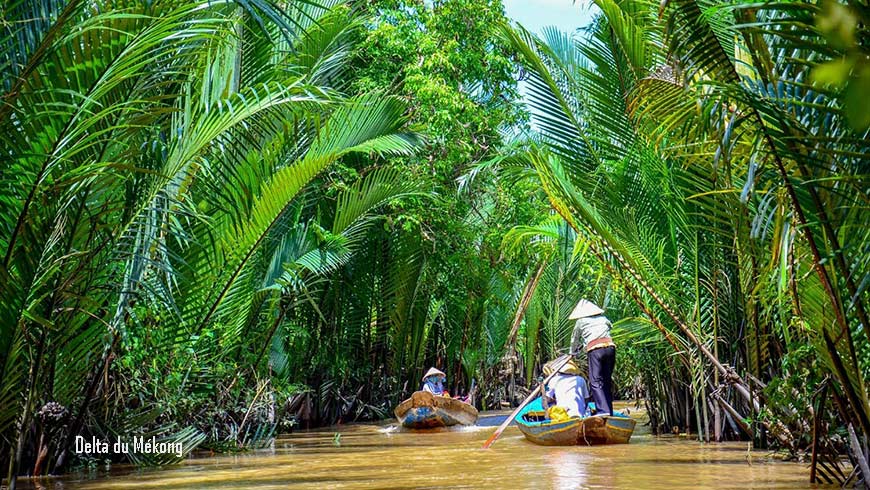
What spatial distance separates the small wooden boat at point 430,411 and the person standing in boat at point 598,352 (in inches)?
155

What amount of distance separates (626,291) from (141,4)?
5920 millimetres

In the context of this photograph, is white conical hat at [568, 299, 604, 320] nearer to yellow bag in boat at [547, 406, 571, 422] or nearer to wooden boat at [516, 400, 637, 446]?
yellow bag in boat at [547, 406, 571, 422]

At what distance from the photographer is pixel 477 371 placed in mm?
22062

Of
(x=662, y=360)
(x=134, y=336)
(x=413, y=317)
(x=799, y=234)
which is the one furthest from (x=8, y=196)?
(x=413, y=317)

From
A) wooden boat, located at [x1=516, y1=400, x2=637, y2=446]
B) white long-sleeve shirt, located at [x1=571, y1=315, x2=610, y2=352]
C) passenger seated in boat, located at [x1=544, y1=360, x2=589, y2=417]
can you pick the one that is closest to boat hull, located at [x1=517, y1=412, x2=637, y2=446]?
wooden boat, located at [x1=516, y1=400, x2=637, y2=446]

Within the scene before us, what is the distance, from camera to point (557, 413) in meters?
11.3

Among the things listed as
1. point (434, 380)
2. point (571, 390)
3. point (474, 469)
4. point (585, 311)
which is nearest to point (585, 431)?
point (571, 390)

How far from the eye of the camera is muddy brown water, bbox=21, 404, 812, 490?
7.11m

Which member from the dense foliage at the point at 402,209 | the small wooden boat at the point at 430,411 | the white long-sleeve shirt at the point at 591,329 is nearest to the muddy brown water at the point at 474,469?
the dense foliage at the point at 402,209

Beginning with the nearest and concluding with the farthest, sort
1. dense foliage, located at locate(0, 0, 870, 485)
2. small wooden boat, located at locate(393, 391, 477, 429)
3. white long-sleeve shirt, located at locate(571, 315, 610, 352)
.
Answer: dense foliage, located at locate(0, 0, 870, 485)
white long-sleeve shirt, located at locate(571, 315, 610, 352)
small wooden boat, located at locate(393, 391, 477, 429)

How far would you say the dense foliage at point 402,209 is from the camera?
15.3ft

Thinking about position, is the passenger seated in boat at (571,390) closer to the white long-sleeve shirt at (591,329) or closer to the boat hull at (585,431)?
the white long-sleeve shirt at (591,329)

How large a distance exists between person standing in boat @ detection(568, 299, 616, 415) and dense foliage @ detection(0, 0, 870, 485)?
1.26ft

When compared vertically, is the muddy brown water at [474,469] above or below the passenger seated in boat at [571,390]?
below
